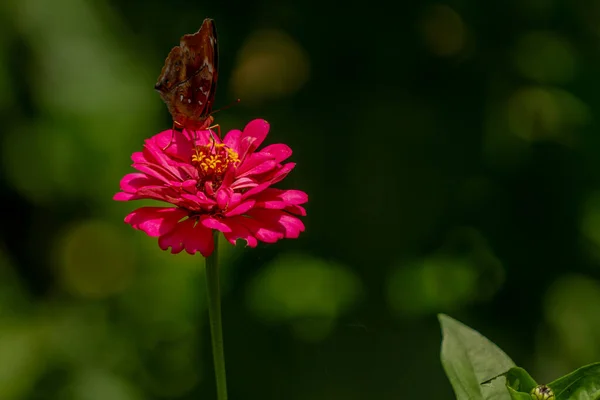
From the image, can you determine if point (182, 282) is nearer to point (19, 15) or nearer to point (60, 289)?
point (60, 289)

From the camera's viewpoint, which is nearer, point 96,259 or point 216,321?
point 216,321

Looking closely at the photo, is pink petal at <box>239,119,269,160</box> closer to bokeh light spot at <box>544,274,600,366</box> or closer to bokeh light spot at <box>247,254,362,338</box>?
bokeh light spot at <box>247,254,362,338</box>

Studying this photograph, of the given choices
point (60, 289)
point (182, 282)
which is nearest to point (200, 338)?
point (182, 282)

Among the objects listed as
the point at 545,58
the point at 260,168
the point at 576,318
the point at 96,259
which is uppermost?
the point at 545,58

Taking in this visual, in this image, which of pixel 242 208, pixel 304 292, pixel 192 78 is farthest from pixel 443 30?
pixel 242 208

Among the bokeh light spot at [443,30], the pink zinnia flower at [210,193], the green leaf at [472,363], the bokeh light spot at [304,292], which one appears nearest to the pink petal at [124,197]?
the pink zinnia flower at [210,193]

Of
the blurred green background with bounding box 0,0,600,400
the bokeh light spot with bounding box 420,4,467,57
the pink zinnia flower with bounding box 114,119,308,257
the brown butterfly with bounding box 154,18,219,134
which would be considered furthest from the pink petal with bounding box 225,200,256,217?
the bokeh light spot with bounding box 420,4,467,57

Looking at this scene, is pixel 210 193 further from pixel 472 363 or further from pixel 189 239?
pixel 472 363
